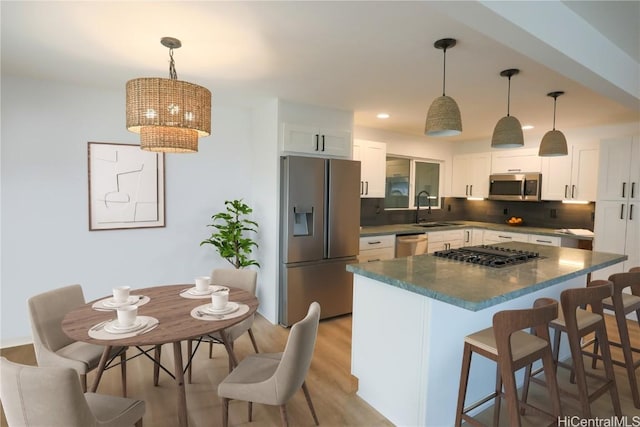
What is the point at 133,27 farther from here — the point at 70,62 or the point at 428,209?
the point at 428,209

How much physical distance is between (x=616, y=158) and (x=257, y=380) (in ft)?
15.3

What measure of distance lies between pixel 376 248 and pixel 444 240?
1.43 metres

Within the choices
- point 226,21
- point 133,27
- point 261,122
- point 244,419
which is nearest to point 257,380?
point 244,419

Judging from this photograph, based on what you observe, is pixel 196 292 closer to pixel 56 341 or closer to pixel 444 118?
pixel 56 341

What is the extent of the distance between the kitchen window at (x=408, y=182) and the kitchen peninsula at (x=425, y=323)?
3.05 meters

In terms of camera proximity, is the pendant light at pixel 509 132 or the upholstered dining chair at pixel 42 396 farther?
the pendant light at pixel 509 132

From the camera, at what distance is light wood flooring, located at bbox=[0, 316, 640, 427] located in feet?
7.13

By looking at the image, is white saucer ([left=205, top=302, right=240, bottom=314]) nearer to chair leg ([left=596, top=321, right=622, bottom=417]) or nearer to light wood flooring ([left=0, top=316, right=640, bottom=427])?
light wood flooring ([left=0, top=316, right=640, bottom=427])

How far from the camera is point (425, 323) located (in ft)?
6.42

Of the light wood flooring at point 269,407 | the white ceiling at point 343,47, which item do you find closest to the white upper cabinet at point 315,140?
the white ceiling at point 343,47

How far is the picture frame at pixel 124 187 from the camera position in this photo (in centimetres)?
337

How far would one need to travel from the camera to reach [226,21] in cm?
200

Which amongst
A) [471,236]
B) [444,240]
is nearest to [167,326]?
[444,240]

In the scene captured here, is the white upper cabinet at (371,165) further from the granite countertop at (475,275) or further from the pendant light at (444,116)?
the pendant light at (444,116)
